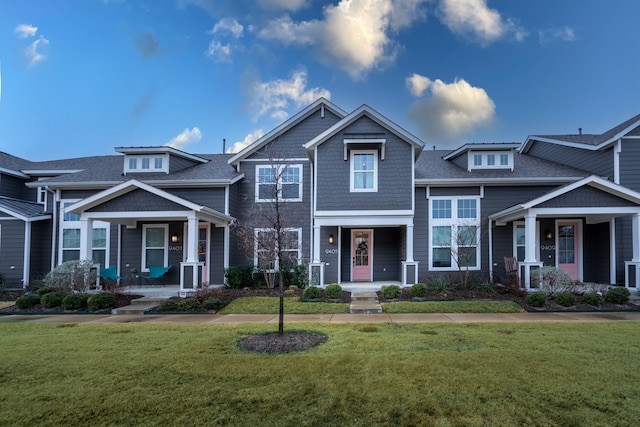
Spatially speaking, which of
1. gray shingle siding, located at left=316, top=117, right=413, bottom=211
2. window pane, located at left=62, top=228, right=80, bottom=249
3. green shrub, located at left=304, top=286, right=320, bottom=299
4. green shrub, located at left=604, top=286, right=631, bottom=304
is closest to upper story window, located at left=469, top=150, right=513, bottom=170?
gray shingle siding, located at left=316, top=117, right=413, bottom=211

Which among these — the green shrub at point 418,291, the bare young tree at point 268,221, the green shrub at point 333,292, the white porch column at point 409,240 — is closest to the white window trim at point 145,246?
the bare young tree at point 268,221

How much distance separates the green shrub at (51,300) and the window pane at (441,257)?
12862 millimetres

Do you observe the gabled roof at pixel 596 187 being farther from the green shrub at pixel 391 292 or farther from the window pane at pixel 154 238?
the window pane at pixel 154 238

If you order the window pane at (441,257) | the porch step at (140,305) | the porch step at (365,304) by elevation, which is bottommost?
the porch step at (140,305)

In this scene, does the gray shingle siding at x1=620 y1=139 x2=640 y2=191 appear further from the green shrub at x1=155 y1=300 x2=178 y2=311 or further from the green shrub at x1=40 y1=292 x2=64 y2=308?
the green shrub at x1=40 y1=292 x2=64 y2=308

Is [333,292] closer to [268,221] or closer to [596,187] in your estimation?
[268,221]

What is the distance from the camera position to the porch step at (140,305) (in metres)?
10.5

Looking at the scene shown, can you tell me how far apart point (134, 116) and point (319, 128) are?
10425mm

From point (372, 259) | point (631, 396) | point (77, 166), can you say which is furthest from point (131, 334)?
point (77, 166)

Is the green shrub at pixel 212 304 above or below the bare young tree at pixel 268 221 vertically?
below

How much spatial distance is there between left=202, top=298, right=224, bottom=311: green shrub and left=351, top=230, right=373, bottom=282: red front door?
20.3ft

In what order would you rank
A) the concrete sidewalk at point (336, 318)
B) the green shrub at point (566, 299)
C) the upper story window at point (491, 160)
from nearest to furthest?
the concrete sidewalk at point (336, 318)
the green shrub at point (566, 299)
the upper story window at point (491, 160)

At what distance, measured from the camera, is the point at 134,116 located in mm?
18812

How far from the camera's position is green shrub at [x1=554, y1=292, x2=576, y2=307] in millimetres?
10133
